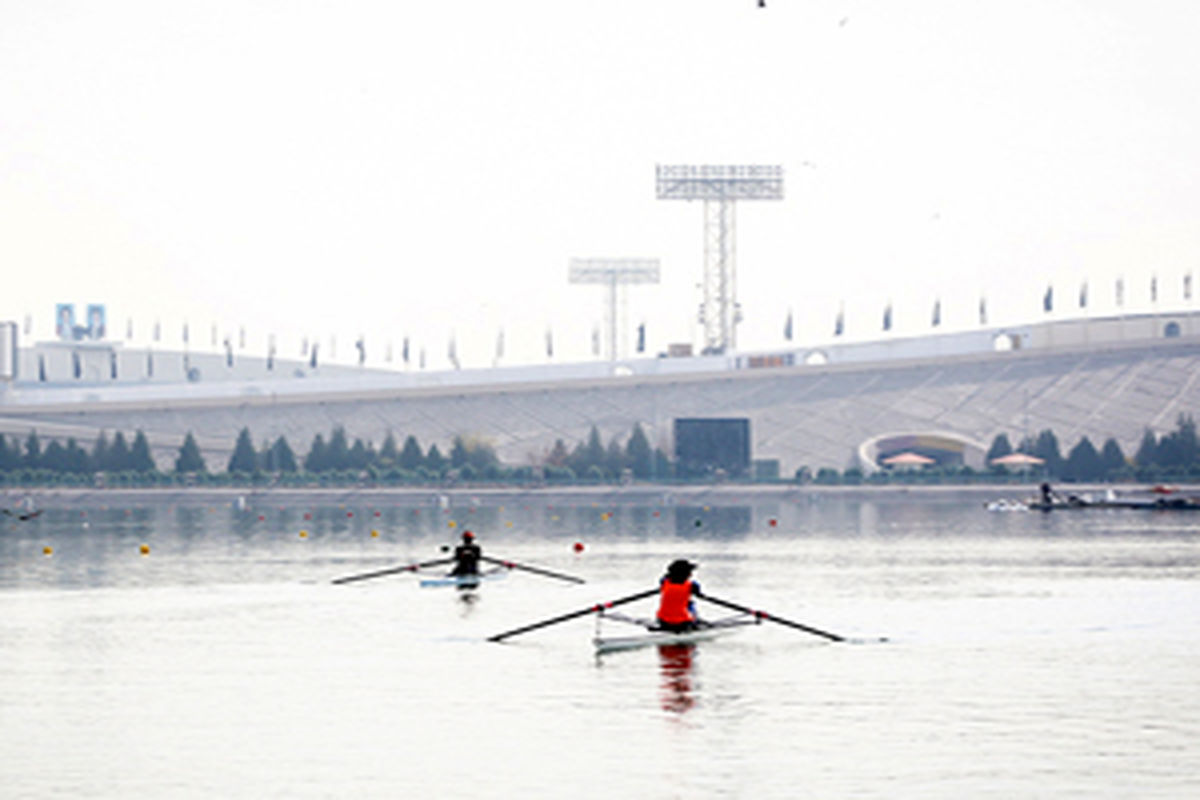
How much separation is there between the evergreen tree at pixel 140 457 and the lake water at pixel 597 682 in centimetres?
9364

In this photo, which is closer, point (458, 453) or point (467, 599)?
point (467, 599)

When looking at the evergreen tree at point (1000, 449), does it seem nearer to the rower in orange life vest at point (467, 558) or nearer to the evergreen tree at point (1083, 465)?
the evergreen tree at point (1083, 465)

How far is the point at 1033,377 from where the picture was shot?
193 meters

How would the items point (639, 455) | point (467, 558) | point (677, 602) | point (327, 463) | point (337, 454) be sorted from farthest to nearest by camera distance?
point (337, 454) → point (327, 463) → point (639, 455) → point (467, 558) → point (677, 602)

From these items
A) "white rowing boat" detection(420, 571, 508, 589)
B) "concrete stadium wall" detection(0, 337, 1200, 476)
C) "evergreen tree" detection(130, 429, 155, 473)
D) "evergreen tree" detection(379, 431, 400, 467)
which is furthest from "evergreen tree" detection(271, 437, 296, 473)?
"white rowing boat" detection(420, 571, 508, 589)

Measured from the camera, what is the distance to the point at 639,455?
161375mm

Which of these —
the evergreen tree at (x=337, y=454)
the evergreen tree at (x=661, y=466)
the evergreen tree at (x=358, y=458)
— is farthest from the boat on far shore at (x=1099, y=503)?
the evergreen tree at (x=337, y=454)

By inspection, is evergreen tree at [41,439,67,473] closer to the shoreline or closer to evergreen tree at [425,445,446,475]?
the shoreline

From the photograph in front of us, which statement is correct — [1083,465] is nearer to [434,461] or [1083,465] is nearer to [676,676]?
[434,461]

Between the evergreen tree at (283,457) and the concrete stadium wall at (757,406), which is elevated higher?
the concrete stadium wall at (757,406)

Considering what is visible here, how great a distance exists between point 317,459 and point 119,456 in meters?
16.8

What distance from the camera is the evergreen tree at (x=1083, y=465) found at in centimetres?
15138

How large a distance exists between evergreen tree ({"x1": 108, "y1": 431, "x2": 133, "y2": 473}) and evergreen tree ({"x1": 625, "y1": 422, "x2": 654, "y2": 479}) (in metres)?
42.6

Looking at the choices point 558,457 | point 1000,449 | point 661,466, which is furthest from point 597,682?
point 558,457
